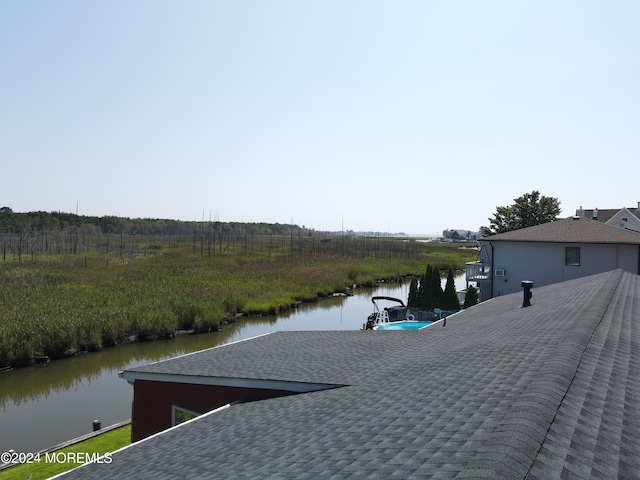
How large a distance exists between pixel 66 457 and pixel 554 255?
17.9 m

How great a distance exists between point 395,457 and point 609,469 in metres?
1.13

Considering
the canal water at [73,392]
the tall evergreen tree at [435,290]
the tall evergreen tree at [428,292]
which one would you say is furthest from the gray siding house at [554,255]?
the canal water at [73,392]

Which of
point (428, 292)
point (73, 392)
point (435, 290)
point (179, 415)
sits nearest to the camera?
point (179, 415)

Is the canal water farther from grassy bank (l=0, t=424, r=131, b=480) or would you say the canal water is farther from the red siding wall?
the red siding wall

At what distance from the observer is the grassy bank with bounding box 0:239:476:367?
56.6 feet

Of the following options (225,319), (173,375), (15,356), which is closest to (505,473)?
(173,375)

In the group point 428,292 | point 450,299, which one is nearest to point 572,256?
point 450,299

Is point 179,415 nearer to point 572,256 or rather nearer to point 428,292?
point 572,256

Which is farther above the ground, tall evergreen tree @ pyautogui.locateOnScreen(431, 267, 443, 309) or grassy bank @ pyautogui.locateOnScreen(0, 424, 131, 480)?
tall evergreen tree @ pyautogui.locateOnScreen(431, 267, 443, 309)

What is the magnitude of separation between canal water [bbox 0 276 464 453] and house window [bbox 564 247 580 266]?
13583mm

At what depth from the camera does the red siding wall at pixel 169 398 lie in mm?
6617

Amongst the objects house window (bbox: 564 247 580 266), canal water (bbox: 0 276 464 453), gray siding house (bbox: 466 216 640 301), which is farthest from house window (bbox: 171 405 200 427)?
house window (bbox: 564 247 580 266)

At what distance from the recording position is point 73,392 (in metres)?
13.8

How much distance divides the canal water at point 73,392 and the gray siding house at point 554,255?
429 inches
